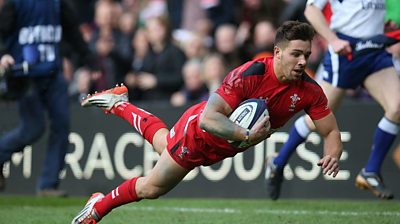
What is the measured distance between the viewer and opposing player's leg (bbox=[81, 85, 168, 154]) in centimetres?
774

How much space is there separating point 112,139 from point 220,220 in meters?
4.00

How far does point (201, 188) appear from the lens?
1182 cm

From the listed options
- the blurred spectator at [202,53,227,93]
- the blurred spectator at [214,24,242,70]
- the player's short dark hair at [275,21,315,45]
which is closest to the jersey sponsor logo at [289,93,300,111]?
the player's short dark hair at [275,21,315,45]

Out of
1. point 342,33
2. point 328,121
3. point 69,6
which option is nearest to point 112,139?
point 69,6

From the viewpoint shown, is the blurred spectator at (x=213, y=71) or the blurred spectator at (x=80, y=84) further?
the blurred spectator at (x=80, y=84)

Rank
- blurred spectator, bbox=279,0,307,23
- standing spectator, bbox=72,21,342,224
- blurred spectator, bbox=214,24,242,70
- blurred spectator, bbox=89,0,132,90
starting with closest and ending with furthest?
Answer: standing spectator, bbox=72,21,342,224, blurred spectator, bbox=279,0,307,23, blurred spectator, bbox=214,24,242,70, blurred spectator, bbox=89,0,132,90

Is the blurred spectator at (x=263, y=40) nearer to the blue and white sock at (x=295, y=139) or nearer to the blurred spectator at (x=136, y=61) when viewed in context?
the blurred spectator at (x=136, y=61)

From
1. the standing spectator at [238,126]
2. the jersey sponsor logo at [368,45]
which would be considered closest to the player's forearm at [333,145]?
the standing spectator at [238,126]

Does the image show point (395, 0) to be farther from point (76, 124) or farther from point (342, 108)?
point (76, 124)

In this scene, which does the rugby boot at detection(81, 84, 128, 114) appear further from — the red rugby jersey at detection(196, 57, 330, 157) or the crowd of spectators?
the crowd of spectators

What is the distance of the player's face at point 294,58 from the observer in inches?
271

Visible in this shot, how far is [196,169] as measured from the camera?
1184 cm

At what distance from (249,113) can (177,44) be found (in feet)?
25.3

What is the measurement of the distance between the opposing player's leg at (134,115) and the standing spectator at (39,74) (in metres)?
2.20
